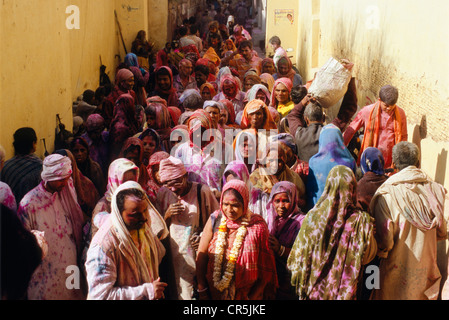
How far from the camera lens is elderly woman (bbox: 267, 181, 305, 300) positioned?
170 inches

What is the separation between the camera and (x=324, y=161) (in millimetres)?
5223

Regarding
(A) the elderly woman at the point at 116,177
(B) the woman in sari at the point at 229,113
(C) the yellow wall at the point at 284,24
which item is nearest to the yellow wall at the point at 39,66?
(A) the elderly woman at the point at 116,177

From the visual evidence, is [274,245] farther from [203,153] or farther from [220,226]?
[203,153]

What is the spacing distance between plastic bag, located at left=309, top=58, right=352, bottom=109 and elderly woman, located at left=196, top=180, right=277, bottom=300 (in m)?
2.67

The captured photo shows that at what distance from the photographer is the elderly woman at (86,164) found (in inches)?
207

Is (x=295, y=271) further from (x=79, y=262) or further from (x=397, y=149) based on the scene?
(x=79, y=262)

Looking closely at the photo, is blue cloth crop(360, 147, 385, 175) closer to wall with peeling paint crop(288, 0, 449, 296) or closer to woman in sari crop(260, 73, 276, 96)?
wall with peeling paint crop(288, 0, 449, 296)

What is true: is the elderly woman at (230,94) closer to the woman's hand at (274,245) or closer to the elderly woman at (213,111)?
the elderly woman at (213,111)

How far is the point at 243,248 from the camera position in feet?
13.2

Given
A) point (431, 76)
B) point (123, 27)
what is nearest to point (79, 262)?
point (431, 76)

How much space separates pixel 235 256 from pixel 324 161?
1.63 metres

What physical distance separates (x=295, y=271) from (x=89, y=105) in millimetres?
4960

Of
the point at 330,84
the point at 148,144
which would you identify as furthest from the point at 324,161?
the point at 148,144

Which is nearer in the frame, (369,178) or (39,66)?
(369,178)
